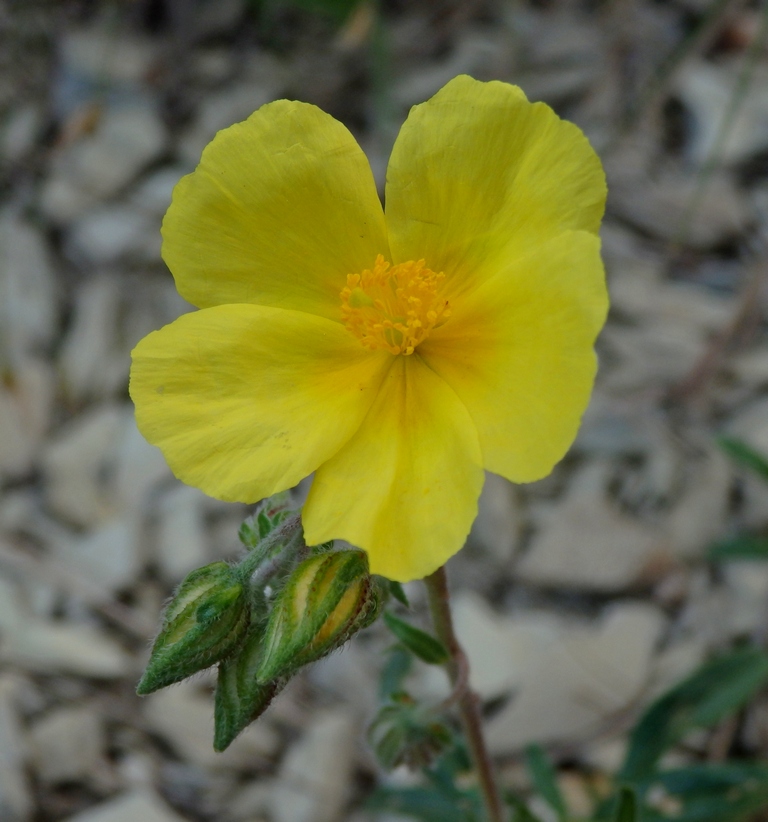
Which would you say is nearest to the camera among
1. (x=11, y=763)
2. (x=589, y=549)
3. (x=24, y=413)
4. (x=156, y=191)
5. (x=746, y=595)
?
(x=11, y=763)

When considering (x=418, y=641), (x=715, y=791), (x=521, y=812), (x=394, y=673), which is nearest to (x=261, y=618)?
(x=418, y=641)

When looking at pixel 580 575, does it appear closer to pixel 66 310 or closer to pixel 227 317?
pixel 227 317

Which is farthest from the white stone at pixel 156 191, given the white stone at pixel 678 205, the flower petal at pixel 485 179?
the flower petal at pixel 485 179

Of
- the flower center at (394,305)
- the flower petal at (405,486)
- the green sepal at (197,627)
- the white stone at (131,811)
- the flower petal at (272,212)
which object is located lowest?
the white stone at (131,811)

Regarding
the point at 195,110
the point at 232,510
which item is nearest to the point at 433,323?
the point at 232,510

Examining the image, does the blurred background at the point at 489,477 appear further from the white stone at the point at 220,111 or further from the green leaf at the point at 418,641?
the green leaf at the point at 418,641

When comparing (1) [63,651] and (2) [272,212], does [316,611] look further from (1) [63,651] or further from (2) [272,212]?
(1) [63,651]

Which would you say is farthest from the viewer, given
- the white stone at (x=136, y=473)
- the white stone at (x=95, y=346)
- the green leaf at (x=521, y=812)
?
the white stone at (x=95, y=346)
